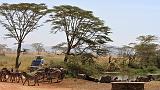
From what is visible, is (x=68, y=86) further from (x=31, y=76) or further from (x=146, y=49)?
(x=146, y=49)

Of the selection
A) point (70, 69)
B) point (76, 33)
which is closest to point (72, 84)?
point (70, 69)

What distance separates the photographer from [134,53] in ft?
206

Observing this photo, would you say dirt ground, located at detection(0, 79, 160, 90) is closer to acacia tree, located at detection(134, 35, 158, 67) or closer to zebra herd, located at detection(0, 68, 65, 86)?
zebra herd, located at detection(0, 68, 65, 86)

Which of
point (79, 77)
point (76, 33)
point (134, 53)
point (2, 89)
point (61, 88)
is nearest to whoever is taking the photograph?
point (2, 89)

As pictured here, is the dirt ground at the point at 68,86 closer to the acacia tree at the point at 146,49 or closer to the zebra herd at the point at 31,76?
the zebra herd at the point at 31,76

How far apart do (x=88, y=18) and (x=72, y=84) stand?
20277 mm

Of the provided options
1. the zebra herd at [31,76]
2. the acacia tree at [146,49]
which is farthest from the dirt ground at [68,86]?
the acacia tree at [146,49]

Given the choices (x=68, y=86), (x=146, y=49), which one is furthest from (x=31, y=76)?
(x=146, y=49)

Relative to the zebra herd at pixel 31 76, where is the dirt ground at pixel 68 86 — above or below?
below

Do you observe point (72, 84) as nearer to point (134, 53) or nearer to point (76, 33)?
point (76, 33)

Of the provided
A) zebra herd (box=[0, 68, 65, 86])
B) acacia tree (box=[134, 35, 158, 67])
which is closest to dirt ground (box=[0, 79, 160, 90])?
→ zebra herd (box=[0, 68, 65, 86])

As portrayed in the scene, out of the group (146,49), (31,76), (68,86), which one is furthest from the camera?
(146,49)

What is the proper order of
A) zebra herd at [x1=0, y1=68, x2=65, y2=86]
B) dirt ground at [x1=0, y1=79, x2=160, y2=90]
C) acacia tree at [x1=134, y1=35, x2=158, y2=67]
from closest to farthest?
dirt ground at [x1=0, y1=79, x2=160, y2=90] → zebra herd at [x1=0, y1=68, x2=65, y2=86] → acacia tree at [x1=134, y1=35, x2=158, y2=67]

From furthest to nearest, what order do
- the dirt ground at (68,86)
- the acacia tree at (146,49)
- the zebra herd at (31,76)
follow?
the acacia tree at (146,49), the zebra herd at (31,76), the dirt ground at (68,86)
